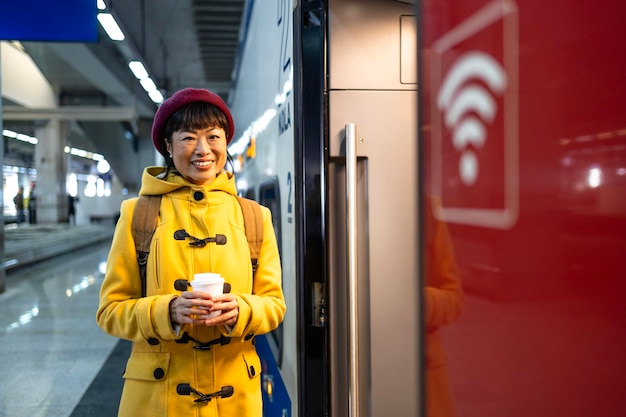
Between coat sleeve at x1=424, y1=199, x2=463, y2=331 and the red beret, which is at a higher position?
the red beret

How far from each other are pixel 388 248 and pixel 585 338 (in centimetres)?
166

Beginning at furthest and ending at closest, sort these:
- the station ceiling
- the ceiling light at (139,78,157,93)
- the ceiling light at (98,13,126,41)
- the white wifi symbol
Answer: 1. the station ceiling
2. the ceiling light at (139,78,157,93)
3. the ceiling light at (98,13,126,41)
4. the white wifi symbol

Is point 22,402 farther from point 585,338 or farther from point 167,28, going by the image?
point 167,28

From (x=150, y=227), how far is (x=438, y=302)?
1113 millimetres

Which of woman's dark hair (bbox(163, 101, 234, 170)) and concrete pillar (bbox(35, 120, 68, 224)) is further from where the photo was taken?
concrete pillar (bbox(35, 120, 68, 224))

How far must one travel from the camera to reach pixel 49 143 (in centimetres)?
2130

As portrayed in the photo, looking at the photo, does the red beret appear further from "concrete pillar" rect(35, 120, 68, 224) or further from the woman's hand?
"concrete pillar" rect(35, 120, 68, 224)

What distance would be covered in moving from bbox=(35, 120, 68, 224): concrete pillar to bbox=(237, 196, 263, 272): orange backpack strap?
22.1 meters

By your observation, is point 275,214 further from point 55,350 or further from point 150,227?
point 55,350

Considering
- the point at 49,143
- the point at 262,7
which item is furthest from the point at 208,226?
the point at 49,143

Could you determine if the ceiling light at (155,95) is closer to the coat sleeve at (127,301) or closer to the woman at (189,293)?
the woman at (189,293)

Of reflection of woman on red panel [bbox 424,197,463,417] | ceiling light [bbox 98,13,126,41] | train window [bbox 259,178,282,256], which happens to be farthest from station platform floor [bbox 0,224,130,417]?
reflection of woman on red panel [bbox 424,197,463,417]

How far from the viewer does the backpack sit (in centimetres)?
165

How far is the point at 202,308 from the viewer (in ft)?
4.90
